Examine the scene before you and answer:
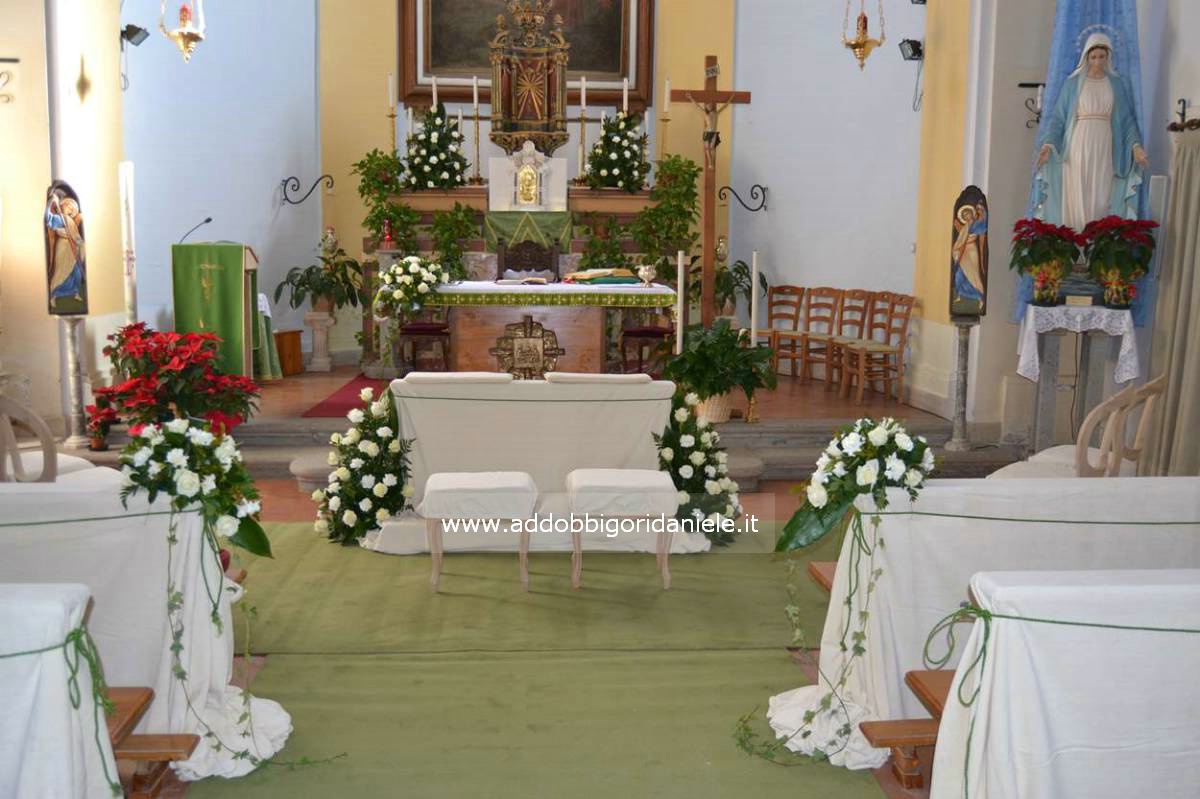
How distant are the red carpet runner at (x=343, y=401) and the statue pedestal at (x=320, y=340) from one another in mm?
691

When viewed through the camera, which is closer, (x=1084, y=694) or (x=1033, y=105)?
(x=1084, y=694)

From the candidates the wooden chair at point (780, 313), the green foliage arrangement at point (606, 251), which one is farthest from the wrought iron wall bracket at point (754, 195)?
the green foliage arrangement at point (606, 251)

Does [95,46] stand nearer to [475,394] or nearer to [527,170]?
[527,170]

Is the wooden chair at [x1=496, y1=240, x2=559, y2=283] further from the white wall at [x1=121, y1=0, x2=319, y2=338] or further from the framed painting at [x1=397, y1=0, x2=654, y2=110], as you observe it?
the white wall at [x1=121, y1=0, x2=319, y2=338]

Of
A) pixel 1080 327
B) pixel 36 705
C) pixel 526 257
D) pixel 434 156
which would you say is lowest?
pixel 36 705

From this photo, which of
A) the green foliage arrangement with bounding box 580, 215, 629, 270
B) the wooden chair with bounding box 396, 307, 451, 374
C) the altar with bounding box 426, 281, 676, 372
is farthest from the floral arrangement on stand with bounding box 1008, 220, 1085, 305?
the wooden chair with bounding box 396, 307, 451, 374

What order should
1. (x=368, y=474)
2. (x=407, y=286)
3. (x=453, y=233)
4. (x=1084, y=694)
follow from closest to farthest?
(x=1084, y=694) → (x=368, y=474) → (x=407, y=286) → (x=453, y=233)

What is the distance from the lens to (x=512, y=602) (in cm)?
564

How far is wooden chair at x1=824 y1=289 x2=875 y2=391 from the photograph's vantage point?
10711 millimetres

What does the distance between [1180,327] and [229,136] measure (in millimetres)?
8770

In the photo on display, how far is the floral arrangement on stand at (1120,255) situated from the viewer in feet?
24.2

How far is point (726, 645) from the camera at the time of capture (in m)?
5.12

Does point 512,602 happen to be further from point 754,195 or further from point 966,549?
point 754,195

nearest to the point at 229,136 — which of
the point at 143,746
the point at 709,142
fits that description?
the point at 709,142
